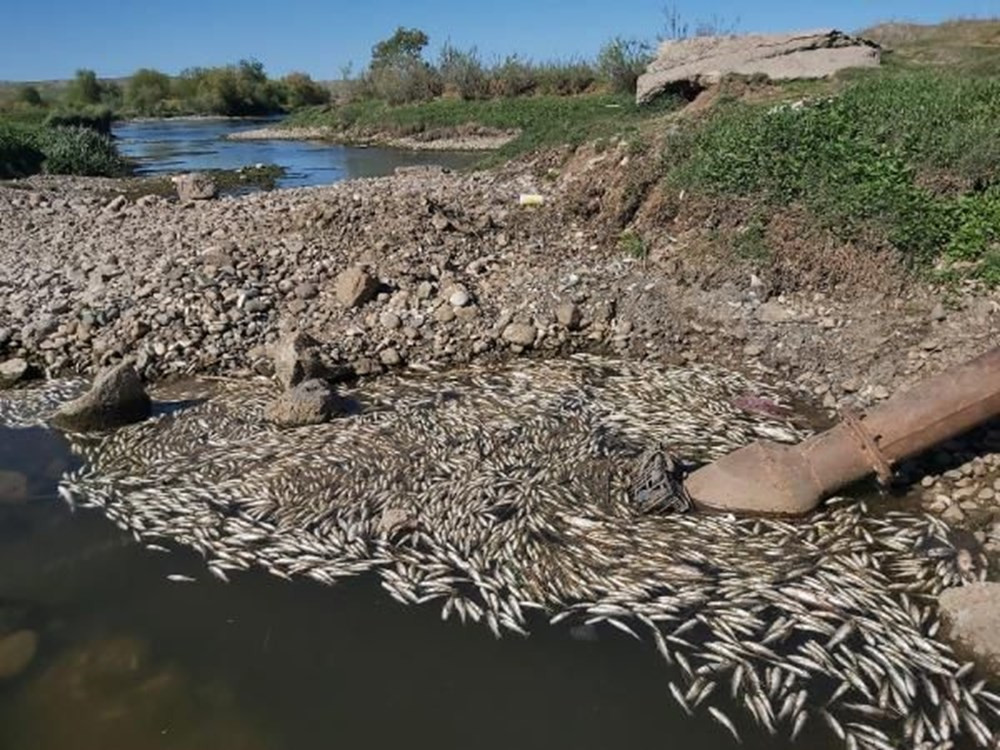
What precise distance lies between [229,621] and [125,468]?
2.93 m

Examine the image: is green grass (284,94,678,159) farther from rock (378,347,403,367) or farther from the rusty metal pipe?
the rusty metal pipe

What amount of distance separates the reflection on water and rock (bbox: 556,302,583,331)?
601cm

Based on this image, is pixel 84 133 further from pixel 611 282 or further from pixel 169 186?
pixel 611 282

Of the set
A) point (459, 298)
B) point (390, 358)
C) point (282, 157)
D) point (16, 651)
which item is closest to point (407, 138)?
point (282, 157)

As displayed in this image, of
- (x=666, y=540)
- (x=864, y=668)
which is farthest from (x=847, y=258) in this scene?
(x=864, y=668)

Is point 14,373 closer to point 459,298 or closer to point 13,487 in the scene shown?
point 13,487

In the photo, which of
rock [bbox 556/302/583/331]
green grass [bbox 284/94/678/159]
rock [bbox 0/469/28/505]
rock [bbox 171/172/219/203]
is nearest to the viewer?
rock [bbox 0/469/28/505]

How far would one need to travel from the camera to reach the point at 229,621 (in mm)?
6008

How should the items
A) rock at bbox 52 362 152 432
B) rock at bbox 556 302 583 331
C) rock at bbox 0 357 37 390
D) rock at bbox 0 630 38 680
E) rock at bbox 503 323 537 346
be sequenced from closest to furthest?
rock at bbox 0 630 38 680 → rock at bbox 52 362 152 432 → rock at bbox 0 357 37 390 → rock at bbox 503 323 537 346 → rock at bbox 556 302 583 331

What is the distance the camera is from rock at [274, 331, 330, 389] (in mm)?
9766

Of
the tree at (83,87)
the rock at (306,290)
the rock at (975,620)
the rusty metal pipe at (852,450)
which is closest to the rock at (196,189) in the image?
the rock at (306,290)

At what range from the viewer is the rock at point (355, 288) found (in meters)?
11.9

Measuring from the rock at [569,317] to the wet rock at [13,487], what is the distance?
22.2ft

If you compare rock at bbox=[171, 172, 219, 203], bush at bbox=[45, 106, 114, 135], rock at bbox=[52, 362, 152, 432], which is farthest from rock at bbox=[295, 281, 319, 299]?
bush at bbox=[45, 106, 114, 135]
